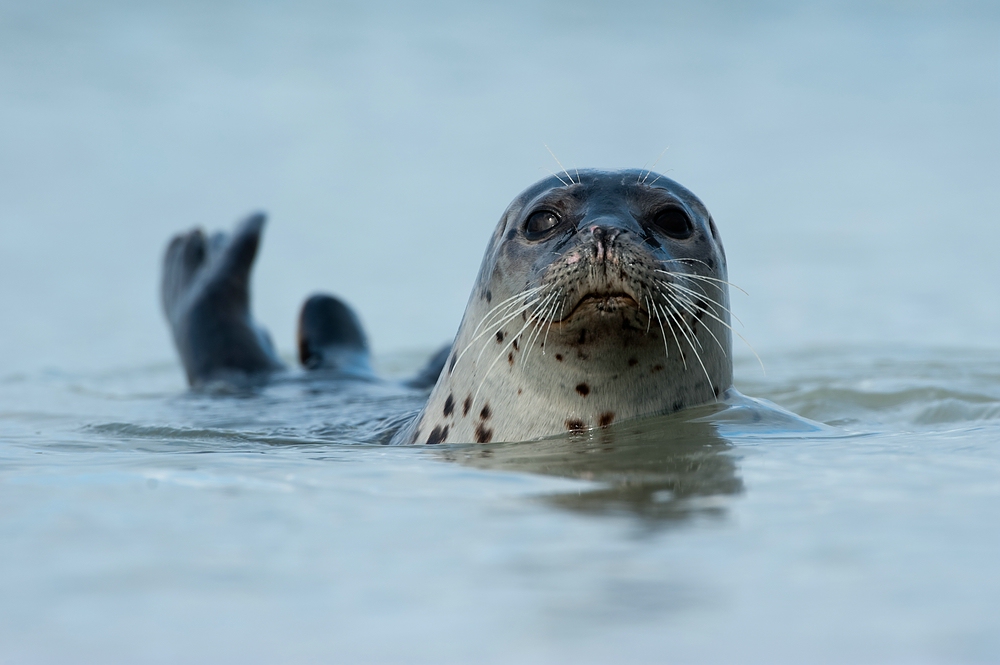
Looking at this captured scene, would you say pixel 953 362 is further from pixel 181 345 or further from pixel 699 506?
pixel 699 506

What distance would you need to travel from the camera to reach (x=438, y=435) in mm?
3762

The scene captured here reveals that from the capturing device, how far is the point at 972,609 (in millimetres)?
1685

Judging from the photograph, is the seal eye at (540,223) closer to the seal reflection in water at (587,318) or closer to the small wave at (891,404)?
the seal reflection in water at (587,318)

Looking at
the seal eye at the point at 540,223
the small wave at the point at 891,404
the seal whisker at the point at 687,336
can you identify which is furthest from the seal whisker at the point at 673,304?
the small wave at the point at 891,404

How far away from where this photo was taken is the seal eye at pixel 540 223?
3.56m

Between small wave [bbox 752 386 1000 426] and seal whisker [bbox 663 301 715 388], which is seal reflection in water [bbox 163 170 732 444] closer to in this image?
seal whisker [bbox 663 301 715 388]

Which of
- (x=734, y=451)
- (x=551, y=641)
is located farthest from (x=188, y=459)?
(x=551, y=641)

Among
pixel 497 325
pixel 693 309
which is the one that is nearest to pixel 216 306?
pixel 497 325

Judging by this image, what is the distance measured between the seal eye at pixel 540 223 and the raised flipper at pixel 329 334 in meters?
3.18

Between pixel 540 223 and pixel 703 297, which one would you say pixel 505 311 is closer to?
pixel 540 223

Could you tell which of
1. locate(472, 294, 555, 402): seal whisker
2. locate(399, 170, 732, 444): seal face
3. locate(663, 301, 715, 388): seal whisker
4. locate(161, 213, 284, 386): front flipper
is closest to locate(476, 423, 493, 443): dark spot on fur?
locate(399, 170, 732, 444): seal face

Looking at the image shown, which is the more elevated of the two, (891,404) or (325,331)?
(325,331)

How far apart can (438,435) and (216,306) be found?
3.28m

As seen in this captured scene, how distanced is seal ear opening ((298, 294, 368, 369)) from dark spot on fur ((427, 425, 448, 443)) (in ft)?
9.81
